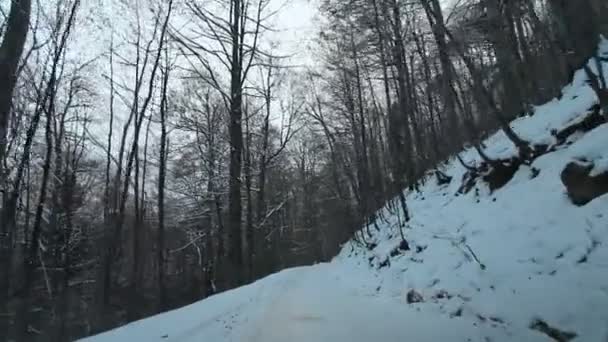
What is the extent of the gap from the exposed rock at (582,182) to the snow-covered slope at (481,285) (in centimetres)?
10

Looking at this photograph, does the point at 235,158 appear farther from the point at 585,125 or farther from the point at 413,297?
the point at 585,125

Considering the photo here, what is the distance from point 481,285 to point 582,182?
4.62ft

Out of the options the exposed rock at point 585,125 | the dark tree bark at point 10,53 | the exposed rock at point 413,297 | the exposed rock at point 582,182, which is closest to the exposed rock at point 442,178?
the exposed rock at point 585,125

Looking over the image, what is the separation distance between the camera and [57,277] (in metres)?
15.8

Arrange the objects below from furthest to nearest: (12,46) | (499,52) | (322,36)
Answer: (322,36) → (499,52) → (12,46)

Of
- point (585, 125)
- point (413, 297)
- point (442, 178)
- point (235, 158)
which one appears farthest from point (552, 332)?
point (235, 158)

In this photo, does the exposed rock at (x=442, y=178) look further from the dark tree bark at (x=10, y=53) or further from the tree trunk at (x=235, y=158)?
the dark tree bark at (x=10, y=53)

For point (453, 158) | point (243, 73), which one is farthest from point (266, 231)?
point (453, 158)

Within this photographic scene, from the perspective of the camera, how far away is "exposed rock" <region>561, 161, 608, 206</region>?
3.18 meters

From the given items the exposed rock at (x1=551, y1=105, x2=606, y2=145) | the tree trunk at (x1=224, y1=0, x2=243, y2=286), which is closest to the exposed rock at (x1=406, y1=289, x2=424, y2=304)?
the exposed rock at (x1=551, y1=105, x2=606, y2=145)

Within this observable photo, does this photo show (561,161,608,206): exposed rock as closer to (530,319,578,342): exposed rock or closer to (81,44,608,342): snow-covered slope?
(81,44,608,342): snow-covered slope

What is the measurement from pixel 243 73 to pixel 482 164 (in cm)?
814

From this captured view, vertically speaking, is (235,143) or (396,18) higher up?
(396,18)

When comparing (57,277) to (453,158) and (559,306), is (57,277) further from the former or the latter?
(559,306)
